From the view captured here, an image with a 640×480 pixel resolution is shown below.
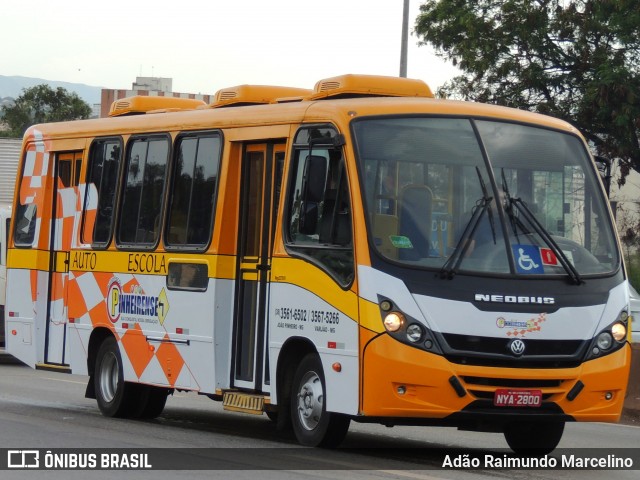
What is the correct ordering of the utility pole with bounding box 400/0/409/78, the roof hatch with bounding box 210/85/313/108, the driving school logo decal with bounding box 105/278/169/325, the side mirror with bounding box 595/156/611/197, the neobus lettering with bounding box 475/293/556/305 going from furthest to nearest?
the utility pole with bounding box 400/0/409/78, the driving school logo decal with bounding box 105/278/169/325, the roof hatch with bounding box 210/85/313/108, the side mirror with bounding box 595/156/611/197, the neobus lettering with bounding box 475/293/556/305

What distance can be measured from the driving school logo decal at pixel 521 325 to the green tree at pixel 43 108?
6323cm

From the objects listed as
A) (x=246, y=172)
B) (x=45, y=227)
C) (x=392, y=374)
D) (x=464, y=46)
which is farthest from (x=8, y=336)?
(x=464, y=46)

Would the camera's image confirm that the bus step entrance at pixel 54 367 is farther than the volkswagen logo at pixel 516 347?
Yes

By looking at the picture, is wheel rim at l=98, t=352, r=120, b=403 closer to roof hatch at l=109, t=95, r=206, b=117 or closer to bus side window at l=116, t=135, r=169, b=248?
bus side window at l=116, t=135, r=169, b=248

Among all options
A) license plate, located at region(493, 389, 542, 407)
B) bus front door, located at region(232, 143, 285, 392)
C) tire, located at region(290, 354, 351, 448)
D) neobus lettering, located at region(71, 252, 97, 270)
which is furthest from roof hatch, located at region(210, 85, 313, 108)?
license plate, located at region(493, 389, 542, 407)

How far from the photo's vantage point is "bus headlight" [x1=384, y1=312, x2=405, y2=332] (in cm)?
1130

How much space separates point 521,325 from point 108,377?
6.00m

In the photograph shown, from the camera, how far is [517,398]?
37.6 feet

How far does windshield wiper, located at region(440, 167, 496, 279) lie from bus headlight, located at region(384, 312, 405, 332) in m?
0.50

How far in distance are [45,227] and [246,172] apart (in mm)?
4394

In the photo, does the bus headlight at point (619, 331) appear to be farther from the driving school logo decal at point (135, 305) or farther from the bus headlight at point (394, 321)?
the driving school logo decal at point (135, 305)

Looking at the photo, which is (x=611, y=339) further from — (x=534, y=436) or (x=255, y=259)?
(x=255, y=259)

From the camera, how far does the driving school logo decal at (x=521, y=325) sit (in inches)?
452

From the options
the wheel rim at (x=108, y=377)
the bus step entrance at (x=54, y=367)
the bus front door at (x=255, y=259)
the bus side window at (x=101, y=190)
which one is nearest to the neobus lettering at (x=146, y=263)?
the bus side window at (x=101, y=190)
